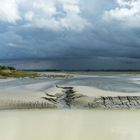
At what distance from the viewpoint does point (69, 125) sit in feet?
69.0

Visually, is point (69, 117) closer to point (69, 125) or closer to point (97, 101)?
point (69, 125)

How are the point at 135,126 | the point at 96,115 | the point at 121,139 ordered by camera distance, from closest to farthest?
the point at 121,139
the point at 135,126
the point at 96,115

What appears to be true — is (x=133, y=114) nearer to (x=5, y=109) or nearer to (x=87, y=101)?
(x=87, y=101)

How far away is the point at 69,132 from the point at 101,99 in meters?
12.0

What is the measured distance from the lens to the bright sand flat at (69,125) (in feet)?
59.1

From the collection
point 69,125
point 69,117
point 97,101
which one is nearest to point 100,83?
point 97,101

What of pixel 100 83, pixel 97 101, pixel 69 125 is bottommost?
pixel 69 125

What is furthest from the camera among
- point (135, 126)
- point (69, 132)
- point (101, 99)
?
point (101, 99)

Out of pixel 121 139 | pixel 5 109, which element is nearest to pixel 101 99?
pixel 5 109

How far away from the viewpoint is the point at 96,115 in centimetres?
2494

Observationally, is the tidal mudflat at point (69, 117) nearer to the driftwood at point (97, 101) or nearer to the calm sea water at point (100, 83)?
the driftwood at point (97, 101)

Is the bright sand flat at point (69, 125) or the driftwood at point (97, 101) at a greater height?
the driftwood at point (97, 101)

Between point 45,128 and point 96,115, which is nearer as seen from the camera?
point 45,128

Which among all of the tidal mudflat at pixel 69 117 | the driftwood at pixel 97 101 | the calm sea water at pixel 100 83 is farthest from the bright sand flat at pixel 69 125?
the calm sea water at pixel 100 83
